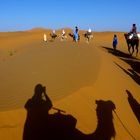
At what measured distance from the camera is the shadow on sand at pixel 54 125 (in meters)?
9.50

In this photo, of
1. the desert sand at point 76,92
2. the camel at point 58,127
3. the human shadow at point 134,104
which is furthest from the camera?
the human shadow at point 134,104

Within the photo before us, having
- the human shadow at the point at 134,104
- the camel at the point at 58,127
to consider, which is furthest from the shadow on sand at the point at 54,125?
the human shadow at the point at 134,104

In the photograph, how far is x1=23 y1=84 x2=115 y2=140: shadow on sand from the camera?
31.2 ft

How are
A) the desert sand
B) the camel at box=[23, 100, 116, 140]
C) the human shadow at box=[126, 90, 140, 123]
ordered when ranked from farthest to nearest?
the human shadow at box=[126, 90, 140, 123] → the desert sand → the camel at box=[23, 100, 116, 140]

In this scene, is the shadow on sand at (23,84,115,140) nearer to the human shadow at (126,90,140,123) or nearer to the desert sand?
the desert sand

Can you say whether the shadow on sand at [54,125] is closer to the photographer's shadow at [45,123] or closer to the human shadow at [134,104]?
the photographer's shadow at [45,123]

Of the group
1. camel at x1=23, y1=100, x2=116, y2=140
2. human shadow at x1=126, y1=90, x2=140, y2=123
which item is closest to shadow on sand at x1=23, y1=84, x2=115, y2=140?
camel at x1=23, y1=100, x2=116, y2=140

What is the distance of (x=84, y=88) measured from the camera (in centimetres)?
1167

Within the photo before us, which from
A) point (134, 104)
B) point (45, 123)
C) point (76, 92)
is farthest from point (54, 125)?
point (134, 104)

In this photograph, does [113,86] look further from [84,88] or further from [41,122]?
[41,122]

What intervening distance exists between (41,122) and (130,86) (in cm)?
535

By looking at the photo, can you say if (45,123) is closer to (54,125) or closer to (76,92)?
(54,125)

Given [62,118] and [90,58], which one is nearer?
[62,118]

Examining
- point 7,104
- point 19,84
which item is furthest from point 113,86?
point 7,104
